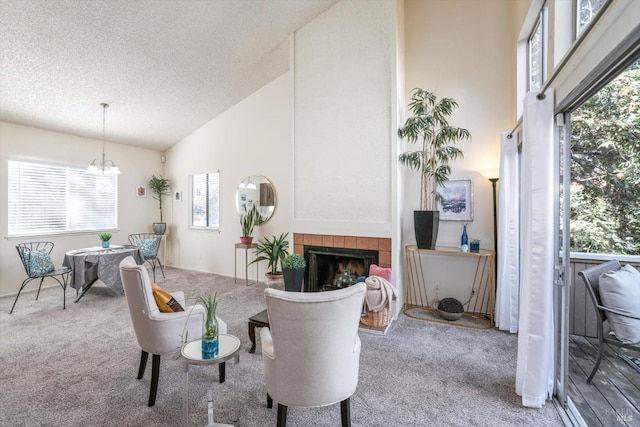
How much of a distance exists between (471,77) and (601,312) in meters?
3.06

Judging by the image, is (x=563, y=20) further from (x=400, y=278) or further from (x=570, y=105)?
(x=400, y=278)

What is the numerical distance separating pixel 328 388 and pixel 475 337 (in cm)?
227

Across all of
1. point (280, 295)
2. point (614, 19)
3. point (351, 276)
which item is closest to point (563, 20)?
point (614, 19)

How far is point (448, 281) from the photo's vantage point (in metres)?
4.08

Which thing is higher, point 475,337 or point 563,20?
point 563,20

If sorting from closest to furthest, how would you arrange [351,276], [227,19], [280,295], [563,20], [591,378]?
[280,295]
[563,20]
[591,378]
[227,19]
[351,276]

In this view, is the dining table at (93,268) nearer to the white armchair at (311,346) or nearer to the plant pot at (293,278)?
the plant pot at (293,278)

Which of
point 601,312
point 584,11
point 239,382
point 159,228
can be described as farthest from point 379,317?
point 159,228

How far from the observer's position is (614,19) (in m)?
1.38

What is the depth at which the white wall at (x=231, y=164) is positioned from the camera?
17.5 ft

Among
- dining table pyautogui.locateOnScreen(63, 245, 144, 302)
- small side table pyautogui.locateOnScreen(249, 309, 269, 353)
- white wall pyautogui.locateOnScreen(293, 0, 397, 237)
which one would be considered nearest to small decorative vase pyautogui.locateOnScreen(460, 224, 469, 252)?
white wall pyautogui.locateOnScreen(293, 0, 397, 237)

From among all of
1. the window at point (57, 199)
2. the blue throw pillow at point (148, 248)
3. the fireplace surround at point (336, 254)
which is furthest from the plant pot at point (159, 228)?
the fireplace surround at point (336, 254)

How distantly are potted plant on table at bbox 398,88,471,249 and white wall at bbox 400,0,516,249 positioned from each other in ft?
0.65

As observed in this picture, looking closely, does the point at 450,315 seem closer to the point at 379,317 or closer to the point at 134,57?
the point at 379,317
